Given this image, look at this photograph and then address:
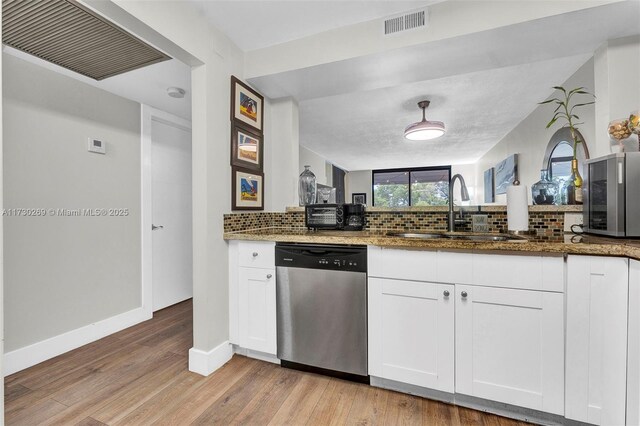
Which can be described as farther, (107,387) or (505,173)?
(505,173)

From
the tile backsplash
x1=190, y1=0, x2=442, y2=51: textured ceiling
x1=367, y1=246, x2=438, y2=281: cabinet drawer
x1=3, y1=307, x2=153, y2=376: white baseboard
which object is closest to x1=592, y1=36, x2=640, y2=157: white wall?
the tile backsplash

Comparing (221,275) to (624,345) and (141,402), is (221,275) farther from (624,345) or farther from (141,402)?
(624,345)

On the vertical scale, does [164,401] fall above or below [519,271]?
below

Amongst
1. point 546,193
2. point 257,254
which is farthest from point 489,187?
point 257,254

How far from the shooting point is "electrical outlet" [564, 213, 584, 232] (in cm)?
182

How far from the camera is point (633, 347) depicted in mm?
1208

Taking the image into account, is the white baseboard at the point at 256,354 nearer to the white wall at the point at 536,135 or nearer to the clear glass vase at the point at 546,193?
the clear glass vase at the point at 546,193

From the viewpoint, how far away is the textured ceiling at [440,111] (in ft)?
8.80

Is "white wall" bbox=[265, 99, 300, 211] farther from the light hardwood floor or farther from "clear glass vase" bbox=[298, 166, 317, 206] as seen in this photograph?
the light hardwood floor

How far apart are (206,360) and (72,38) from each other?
2117 mm

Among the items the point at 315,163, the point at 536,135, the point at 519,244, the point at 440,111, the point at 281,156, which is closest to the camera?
the point at 519,244

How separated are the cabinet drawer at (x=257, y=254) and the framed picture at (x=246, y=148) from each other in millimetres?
613

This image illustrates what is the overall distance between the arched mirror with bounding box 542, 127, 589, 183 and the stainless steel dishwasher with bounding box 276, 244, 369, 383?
2.15 m

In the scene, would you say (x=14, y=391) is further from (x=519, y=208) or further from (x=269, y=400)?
(x=519, y=208)
